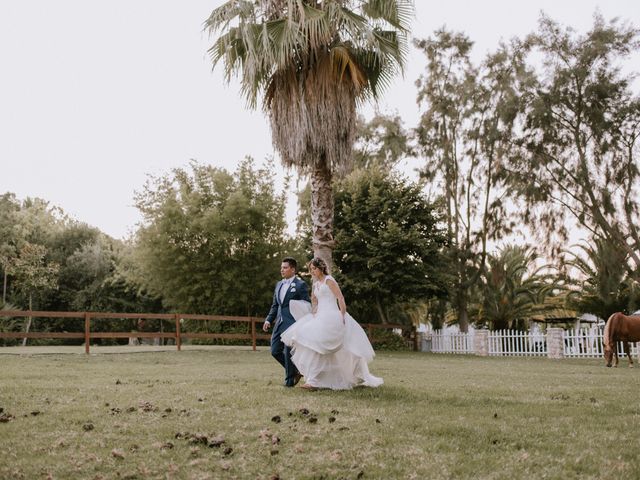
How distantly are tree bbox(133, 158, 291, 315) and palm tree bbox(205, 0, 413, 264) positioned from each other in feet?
44.5

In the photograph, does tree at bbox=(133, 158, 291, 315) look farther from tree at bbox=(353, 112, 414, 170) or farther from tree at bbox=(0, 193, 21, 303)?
tree at bbox=(0, 193, 21, 303)

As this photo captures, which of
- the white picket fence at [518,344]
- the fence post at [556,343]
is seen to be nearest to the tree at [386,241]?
the white picket fence at [518,344]

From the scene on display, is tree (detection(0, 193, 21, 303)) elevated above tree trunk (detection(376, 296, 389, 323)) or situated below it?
above

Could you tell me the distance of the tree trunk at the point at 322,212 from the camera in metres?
15.6

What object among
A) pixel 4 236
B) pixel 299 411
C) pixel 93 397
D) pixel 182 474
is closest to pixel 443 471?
pixel 182 474

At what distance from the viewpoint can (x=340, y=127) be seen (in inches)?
608

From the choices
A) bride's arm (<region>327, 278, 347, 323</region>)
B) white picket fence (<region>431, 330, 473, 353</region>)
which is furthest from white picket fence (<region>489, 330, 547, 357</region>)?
bride's arm (<region>327, 278, 347, 323</region>)

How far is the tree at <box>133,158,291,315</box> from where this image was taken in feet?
95.0

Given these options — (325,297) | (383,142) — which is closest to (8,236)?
(383,142)

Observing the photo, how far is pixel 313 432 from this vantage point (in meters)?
5.59

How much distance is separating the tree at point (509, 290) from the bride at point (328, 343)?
77.3 feet

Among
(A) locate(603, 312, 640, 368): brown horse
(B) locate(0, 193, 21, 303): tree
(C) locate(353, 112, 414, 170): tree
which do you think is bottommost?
(A) locate(603, 312, 640, 368): brown horse

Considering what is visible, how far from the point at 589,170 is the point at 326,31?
1613 cm

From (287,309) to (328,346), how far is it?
112 cm
